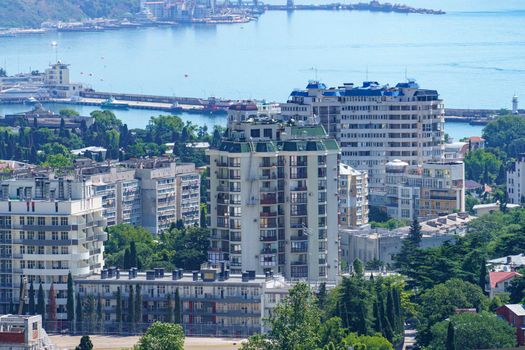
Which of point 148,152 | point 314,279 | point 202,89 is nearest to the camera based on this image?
point 314,279

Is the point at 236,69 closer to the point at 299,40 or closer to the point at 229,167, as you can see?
the point at 299,40

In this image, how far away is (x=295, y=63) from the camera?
162500 mm

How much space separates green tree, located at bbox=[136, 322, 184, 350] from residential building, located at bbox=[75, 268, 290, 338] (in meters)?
7.51

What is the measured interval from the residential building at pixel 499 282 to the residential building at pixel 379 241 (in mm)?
8926

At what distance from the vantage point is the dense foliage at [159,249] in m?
52.2

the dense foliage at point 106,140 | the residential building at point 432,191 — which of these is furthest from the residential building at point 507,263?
the dense foliage at point 106,140

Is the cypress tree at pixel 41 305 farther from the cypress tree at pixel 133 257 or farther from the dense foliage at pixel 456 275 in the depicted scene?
the dense foliage at pixel 456 275

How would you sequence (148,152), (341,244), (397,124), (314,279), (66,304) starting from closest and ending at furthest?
1. (66,304)
2. (314,279)
3. (341,244)
4. (397,124)
5. (148,152)

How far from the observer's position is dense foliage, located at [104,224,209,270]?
52.2m

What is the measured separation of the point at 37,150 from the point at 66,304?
41.4m

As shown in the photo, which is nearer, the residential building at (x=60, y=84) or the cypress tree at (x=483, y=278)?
the cypress tree at (x=483, y=278)

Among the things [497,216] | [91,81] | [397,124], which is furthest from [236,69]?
[497,216]

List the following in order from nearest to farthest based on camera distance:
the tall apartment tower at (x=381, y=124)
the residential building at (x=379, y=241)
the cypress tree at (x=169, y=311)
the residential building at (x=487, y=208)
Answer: the cypress tree at (x=169, y=311) < the residential building at (x=379, y=241) < the residential building at (x=487, y=208) < the tall apartment tower at (x=381, y=124)

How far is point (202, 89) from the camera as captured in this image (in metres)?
146
